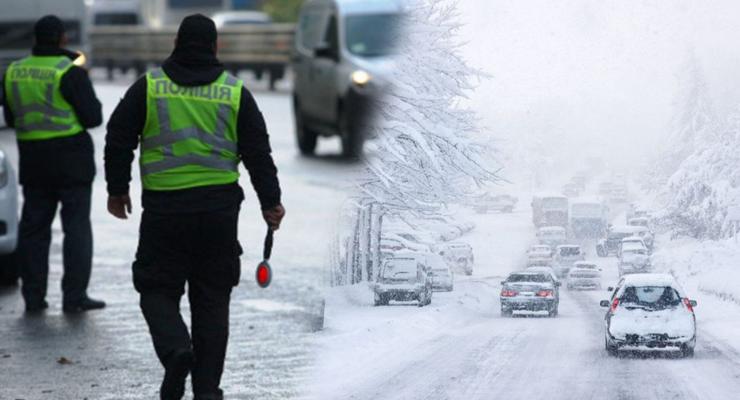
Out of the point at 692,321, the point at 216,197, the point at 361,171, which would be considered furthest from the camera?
the point at 216,197

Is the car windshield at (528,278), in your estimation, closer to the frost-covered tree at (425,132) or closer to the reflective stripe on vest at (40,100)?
the frost-covered tree at (425,132)

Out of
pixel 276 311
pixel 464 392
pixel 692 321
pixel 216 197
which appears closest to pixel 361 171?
pixel 464 392

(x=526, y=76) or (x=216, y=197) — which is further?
(x=216, y=197)

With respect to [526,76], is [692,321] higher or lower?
lower

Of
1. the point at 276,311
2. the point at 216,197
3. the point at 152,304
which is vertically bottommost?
the point at 276,311

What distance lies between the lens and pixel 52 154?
28.6 feet

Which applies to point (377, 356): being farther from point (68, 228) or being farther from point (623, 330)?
point (68, 228)

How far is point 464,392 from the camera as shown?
3.76 m

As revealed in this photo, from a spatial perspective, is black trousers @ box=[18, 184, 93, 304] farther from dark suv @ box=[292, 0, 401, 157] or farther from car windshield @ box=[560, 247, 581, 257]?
dark suv @ box=[292, 0, 401, 157]

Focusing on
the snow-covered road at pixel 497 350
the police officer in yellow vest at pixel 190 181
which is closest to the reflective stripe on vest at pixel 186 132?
the police officer in yellow vest at pixel 190 181

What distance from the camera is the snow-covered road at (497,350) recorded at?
361 centimetres

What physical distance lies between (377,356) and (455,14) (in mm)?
816

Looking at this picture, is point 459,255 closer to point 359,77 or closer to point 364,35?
point 359,77

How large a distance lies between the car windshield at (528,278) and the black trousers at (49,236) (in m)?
5.53
